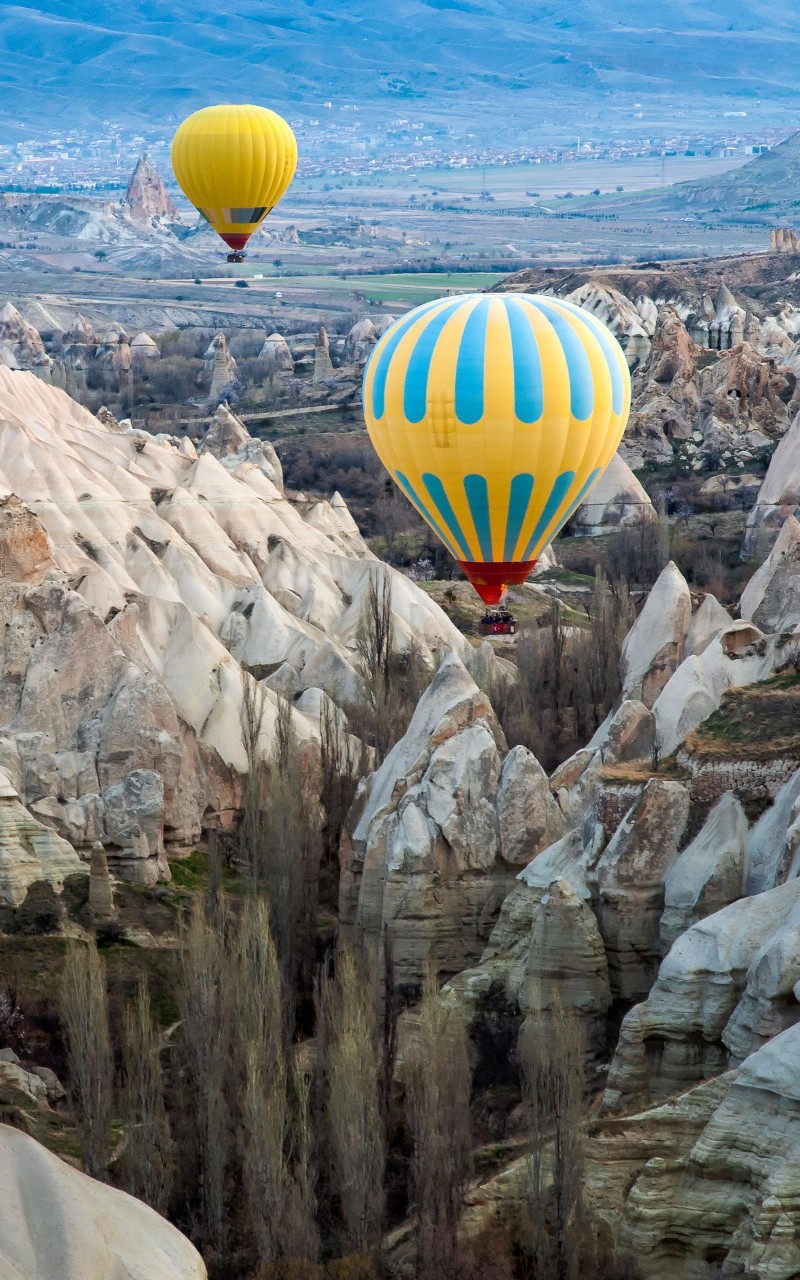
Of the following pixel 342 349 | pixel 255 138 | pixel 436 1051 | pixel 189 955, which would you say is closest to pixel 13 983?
pixel 189 955

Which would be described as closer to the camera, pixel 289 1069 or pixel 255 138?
pixel 289 1069

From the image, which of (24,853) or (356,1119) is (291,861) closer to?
(24,853)

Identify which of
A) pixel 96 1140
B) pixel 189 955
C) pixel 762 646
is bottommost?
pixel 96 1140

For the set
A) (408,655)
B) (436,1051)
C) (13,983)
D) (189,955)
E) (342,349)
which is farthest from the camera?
(342,349)

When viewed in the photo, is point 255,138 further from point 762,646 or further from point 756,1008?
point 756,1008

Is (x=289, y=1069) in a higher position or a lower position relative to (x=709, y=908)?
lower

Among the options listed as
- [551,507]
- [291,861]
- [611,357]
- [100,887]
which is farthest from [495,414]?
[100,887]
